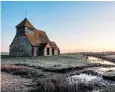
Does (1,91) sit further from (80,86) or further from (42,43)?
(42,43)

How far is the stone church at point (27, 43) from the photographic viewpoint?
200 ft

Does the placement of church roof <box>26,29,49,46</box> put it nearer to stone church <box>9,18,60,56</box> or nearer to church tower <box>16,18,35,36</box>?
stone church <box>9,18,60,56</box>

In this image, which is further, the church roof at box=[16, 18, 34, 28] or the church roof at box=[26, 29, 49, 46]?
the church roof at box=[16, 18, 34, 28]

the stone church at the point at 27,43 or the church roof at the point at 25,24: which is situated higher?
the church roof at the point at 25,24

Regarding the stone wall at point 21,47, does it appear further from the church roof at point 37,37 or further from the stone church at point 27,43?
the church roof at point 37,37

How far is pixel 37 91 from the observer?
14.6 meters

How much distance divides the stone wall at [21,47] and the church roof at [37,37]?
1530 mm

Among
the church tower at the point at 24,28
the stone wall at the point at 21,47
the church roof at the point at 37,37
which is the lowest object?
the stone wall at the point at 21,47

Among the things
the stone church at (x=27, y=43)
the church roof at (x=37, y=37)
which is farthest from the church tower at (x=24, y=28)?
the church roof at (x=37, y=37)

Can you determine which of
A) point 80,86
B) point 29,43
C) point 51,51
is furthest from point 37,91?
point 51,51

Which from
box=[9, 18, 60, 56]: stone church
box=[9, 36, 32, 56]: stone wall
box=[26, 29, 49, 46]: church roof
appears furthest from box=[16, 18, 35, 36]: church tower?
box=[9, 36, 32, 56]: stone wall

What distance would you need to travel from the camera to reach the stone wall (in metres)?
60.9

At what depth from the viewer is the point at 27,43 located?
60.9 m

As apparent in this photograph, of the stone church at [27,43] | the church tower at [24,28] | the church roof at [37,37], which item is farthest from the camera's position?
the church tower at [24,28]
